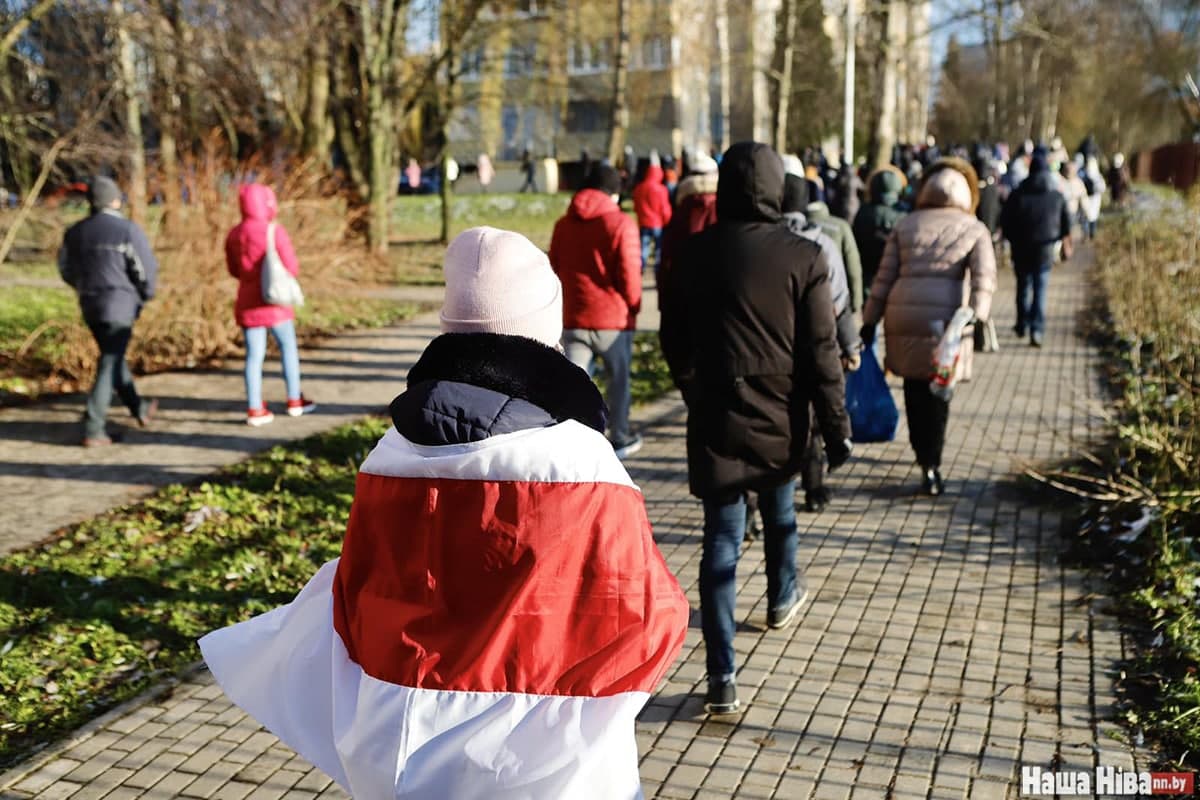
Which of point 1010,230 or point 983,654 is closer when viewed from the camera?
point 983,654

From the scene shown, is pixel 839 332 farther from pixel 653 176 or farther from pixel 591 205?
pixel 653 176

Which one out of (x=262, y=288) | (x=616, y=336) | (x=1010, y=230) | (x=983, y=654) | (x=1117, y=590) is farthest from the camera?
(x=1010, y=230)

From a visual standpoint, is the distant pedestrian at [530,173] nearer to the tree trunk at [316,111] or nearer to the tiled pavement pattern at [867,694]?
the tree trunk at [316,111]

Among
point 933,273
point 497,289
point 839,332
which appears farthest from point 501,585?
point 933,273

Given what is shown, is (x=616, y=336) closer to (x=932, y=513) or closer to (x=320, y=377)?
(x=932, y=513)

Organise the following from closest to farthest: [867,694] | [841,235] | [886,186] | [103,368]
→ [867,694] → [841,235] → [103,368] → [886,186]

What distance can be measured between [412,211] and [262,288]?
26.4 metres

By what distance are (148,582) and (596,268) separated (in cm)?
325

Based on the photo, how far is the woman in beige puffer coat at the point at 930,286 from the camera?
6.88 metres

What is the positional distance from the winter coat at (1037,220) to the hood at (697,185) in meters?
4.73

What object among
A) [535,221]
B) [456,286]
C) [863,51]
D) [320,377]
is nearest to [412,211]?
[535,221]

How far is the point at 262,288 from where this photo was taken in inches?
355

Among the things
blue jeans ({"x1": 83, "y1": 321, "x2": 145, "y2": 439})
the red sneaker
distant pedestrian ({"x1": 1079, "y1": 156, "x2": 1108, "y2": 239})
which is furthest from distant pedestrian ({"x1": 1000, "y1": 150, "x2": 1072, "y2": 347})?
distant pedestrian ({"x1": 1079, "y1": 156, "x2": 1108, "y2": 239})

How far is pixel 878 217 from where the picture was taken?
10.6 meters
